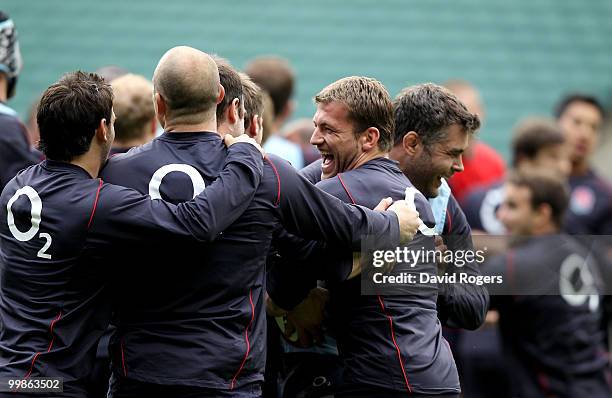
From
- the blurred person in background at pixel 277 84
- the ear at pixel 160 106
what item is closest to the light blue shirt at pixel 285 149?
the blurred person in background at pixel 277 84

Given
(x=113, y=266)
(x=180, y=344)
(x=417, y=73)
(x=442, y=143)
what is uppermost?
(x=417, y=73)

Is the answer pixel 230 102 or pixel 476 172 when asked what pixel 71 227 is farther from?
pixel 476 172

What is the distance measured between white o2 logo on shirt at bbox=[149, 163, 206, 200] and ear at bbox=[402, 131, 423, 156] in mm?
1116

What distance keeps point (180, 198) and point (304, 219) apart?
48 cm

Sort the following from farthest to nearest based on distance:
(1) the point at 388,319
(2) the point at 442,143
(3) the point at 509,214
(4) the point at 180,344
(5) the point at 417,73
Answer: (5) the point at 417,73, (3) the point at 509,214, (2) the point at 442,143, (1) the point at 388,319, (4) the point at 180,344

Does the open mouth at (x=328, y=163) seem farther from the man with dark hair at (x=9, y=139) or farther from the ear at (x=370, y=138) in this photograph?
the man with dark hair at (x=9, y=139)

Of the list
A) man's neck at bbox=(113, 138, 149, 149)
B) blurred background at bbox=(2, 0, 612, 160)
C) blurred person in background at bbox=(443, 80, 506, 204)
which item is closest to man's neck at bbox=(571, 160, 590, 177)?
blurred person in background at bbox=(443, 80, 506, 204)

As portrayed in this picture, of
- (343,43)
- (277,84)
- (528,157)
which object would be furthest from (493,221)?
(343,43)

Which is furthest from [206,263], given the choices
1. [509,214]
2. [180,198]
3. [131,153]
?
[509,214]

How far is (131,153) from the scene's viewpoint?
13.3ft

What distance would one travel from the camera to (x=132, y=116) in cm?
524

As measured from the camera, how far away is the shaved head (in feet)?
13.0

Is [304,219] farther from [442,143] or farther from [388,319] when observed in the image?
[442,143]

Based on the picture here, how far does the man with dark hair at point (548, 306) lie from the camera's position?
21.3 feet
